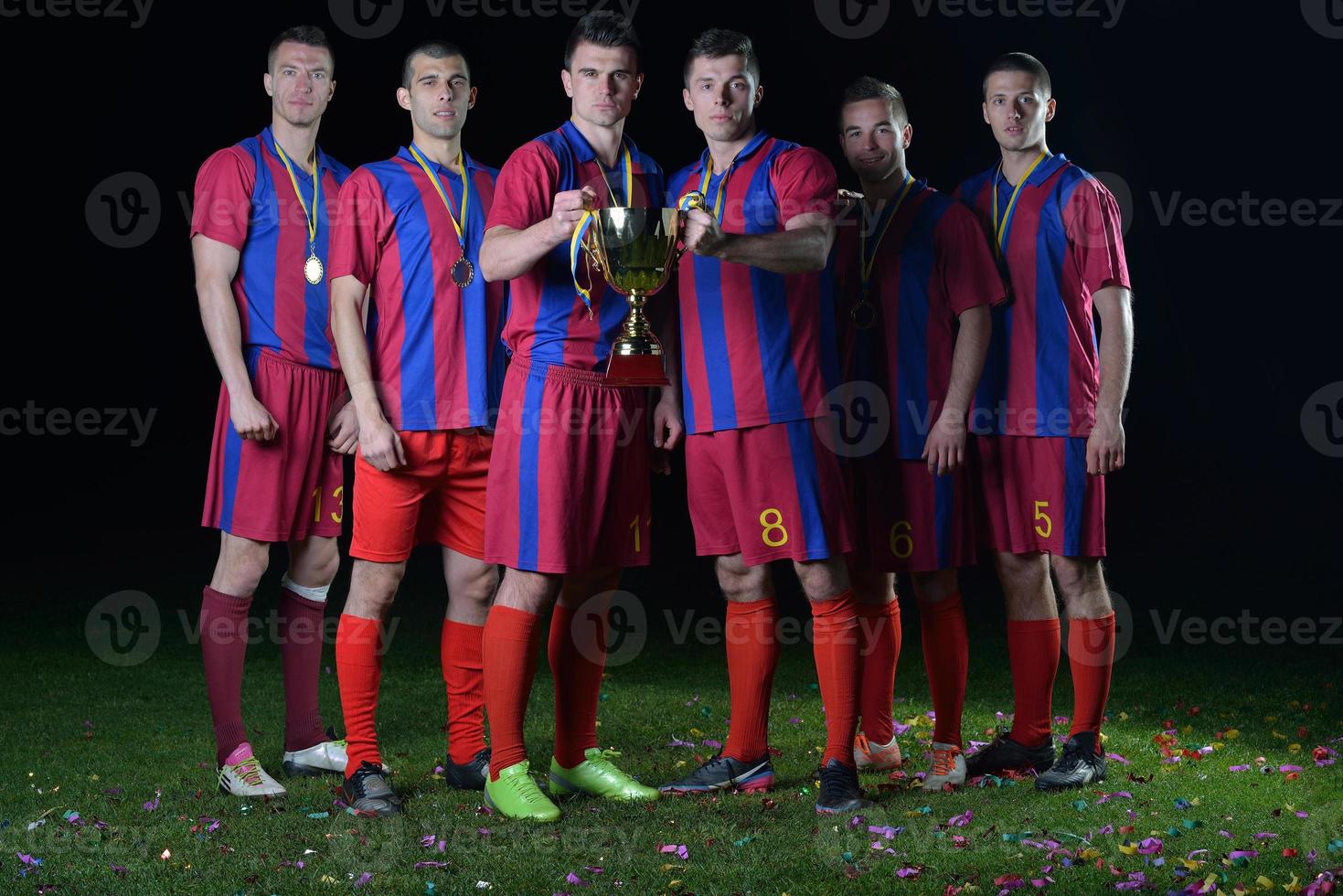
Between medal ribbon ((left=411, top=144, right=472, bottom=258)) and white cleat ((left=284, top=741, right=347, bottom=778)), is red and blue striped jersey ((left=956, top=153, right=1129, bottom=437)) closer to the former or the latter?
medal ribbon ((left=411, top=144, right=472, bottom=258))

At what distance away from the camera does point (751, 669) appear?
289 centimetres

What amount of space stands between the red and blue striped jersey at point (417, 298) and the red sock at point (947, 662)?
1.04 metres

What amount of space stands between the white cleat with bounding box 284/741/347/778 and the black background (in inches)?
136

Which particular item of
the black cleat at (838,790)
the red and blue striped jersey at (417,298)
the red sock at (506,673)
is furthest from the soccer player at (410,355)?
the black cleat at (838,790)

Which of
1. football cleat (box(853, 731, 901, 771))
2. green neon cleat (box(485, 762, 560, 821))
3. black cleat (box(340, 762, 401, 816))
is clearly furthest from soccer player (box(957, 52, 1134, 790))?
black cleat (box(340, 762, 401, 816))

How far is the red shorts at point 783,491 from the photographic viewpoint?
2.72m

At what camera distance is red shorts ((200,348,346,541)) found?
9.82 feet

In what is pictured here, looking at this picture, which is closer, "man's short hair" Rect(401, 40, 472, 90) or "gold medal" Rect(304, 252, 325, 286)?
"man's short hair" Rect(401, 40, 472, 90)

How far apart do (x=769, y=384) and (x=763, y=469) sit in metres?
0.17

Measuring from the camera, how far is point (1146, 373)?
891 cm

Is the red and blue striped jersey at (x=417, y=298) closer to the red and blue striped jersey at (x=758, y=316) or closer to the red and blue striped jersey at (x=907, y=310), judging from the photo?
the red and blue striped jersey at (x=758, y=316)

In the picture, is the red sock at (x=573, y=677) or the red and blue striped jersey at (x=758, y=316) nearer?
the red and blue striped jersey at (x=758, y=316)

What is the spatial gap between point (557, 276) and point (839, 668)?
3.01 feet

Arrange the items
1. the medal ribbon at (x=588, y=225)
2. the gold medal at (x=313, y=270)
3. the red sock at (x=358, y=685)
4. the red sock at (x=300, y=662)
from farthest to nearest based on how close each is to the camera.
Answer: the red sock at (x=300, y=662)
the gold medal at (x=313, y=270)
the red sock at (x=358, y=685)
the medal ribbon at (x=588, y=225)
